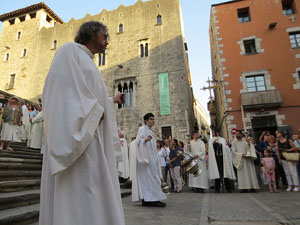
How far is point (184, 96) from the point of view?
66.2 ft

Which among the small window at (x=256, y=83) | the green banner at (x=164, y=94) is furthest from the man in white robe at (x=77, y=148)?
the green banner at (x=164, y=94)

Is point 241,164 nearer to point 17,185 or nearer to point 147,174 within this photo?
point 147,174

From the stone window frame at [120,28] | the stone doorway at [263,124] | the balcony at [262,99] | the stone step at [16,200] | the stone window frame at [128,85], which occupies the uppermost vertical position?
the stone window frame at [120,28]

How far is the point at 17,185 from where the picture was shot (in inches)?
159

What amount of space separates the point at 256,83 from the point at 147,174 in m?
14.0

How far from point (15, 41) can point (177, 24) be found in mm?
22810

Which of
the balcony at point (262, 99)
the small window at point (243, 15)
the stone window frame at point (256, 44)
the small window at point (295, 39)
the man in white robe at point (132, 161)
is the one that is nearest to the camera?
the man in white robe at point (132, 161)

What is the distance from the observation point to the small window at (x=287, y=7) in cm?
1742

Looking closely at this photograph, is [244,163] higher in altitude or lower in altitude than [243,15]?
lower

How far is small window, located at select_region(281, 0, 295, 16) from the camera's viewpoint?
57.2ft

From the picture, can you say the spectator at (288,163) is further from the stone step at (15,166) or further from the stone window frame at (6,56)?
the stone window frame at (6,56)

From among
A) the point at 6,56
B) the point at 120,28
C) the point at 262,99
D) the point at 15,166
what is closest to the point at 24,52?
the point at 6,56

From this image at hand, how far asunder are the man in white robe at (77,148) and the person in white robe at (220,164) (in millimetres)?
6407

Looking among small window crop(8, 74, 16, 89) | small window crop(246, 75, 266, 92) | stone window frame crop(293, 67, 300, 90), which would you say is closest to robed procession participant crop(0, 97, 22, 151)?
small window crop(246, 75, 266, 92)
